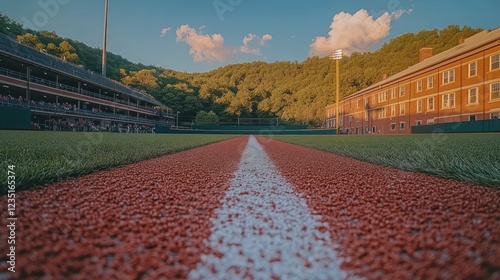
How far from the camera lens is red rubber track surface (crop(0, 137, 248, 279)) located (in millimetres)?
872

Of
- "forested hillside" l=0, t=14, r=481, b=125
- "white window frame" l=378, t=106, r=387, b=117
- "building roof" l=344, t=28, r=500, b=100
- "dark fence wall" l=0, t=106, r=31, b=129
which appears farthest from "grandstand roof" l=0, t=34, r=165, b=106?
"white window frame" l=378, t=106, r=387, b=117

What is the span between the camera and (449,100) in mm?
31141

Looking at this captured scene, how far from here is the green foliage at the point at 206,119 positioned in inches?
2800

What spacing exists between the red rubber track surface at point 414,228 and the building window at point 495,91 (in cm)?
3328

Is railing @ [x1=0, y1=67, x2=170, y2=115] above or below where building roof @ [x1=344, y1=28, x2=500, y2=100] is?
below

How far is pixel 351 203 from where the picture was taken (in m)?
1.84

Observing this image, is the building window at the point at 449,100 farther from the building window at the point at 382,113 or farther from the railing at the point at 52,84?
the railing at the point at 52,84

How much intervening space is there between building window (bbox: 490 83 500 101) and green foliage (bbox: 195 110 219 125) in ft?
190

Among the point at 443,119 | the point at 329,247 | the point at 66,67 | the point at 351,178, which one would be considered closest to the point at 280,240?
the point at 329,247

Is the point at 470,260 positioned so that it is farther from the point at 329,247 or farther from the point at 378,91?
the point at 378,91

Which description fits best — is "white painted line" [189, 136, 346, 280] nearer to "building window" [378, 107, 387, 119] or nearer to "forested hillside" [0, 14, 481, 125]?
"building window" [378, 107, 387, 119]

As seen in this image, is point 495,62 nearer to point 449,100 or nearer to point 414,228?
point 449,100

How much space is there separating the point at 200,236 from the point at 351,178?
2.33 m

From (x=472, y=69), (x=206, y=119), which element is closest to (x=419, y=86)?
(x=472, y=69)
